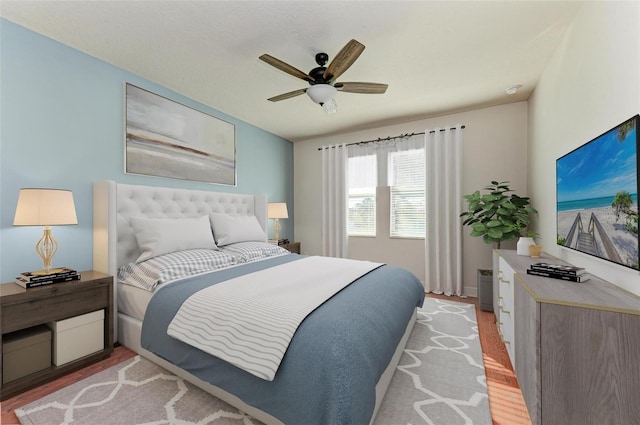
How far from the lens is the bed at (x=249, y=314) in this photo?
1.17 m

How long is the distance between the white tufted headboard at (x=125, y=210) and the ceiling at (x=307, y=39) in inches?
46.5

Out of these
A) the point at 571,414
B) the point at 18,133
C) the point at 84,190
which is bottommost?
the point at 571,414

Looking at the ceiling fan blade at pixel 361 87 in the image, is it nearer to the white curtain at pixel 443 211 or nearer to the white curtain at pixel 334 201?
the white curtain at pixel 443 211

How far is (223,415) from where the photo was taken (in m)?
1.51

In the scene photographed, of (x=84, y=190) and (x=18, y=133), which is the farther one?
(x=84, y=190)

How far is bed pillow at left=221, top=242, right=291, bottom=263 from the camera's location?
2828 millimetres

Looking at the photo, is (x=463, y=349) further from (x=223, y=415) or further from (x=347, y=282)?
(x=223, y=415)

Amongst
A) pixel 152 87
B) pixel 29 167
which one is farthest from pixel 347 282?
pixel 152 87

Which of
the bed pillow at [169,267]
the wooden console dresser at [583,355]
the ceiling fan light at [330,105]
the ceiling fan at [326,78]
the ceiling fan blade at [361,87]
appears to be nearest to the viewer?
the wooden console dresser at [583,355]

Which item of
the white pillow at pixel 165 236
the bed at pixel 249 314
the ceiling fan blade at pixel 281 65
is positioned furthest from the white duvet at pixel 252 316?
the ceiling fan blade at pixel 281 65

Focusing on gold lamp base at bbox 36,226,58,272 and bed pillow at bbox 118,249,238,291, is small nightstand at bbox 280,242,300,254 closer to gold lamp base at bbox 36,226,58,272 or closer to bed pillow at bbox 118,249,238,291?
bed pillow at bbox 118,249,238,291

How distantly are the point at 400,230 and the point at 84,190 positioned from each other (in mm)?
3867

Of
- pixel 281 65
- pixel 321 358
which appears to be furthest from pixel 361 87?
pixel 321 358

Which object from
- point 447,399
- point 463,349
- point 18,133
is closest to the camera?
point 447,399
